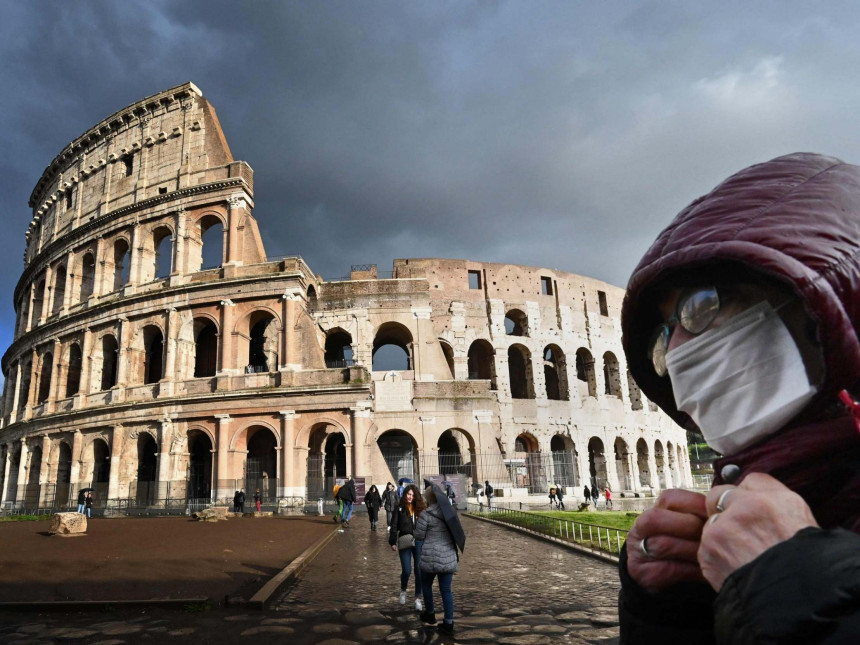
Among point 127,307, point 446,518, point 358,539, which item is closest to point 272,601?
point 446,518

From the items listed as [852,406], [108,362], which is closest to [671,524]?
[852,406]

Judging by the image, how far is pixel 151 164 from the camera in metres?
26.9

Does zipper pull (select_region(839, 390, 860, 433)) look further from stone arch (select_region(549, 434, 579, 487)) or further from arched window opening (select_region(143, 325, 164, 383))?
arched window opening (select_region(143, 325, 164, 383))

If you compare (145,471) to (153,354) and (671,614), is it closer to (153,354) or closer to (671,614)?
(153,354)

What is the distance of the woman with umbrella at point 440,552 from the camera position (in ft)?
16.6

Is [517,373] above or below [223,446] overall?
above

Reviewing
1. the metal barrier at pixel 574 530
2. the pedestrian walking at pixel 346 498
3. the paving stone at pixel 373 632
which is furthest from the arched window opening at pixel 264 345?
the paving stone at pixel 373 632

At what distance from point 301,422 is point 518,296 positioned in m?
13.6

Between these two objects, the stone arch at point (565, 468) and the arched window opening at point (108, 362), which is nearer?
the stone arch at point (565, 468)

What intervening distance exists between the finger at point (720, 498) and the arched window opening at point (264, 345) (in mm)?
25177

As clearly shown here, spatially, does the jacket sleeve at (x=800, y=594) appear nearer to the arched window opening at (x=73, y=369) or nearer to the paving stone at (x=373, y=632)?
the paving stone at (x=373, y=632)

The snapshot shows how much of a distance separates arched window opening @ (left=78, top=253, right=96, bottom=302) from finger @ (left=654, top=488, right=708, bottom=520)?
32.2 meters

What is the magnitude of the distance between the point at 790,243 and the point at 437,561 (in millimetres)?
4883

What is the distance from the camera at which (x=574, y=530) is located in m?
10.5
